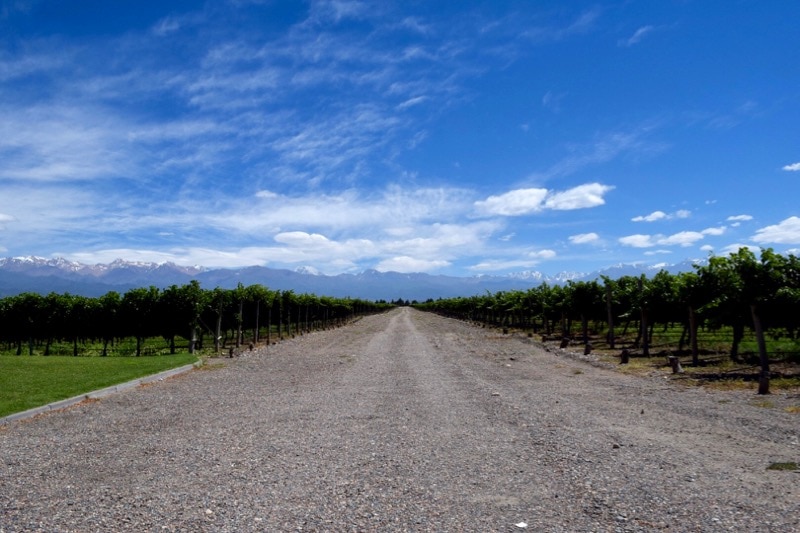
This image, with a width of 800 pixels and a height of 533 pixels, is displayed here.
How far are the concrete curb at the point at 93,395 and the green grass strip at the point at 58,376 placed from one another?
205 mm

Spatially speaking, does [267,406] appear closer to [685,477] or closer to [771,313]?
[685,477]

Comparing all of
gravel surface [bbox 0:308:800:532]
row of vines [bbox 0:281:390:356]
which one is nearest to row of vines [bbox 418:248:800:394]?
gravel surface [bbox 0:308:800:532]

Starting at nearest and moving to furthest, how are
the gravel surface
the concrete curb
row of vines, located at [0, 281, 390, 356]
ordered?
the gravel surface < the concrete curb < row of vines, located at [0, 281, 390, 356]

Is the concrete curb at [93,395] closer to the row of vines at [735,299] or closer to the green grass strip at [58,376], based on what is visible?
the green grass strip at [58,376]

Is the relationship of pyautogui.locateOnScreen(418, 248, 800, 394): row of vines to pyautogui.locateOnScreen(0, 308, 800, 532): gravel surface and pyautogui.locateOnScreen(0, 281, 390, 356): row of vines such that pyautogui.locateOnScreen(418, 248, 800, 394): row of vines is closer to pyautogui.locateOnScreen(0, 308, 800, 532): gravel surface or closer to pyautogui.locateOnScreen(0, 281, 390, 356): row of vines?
pyautogui.locateOnScreen(0, 308, 800, 532): gravel surface

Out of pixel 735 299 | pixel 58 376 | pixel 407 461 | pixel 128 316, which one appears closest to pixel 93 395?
pixel 58 376

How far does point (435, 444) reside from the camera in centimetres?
916

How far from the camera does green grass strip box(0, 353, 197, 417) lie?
1347 centimetres

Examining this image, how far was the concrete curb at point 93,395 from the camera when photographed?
461 inches

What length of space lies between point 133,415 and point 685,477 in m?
11.4

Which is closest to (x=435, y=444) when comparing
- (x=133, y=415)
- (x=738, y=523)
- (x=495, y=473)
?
(x=495, y=473)

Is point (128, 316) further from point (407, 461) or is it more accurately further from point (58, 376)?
point (407, 461)

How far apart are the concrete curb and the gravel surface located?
0.35 metres

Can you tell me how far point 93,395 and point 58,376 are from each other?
14.0ft
